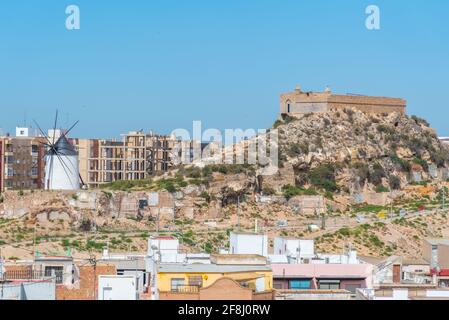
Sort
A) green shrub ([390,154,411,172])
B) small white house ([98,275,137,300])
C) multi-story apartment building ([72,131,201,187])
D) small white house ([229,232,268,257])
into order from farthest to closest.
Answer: multi-story apartment building ([72,131,201,187])
green shrub ([390,154,411,172])
small white house ([229,232,268,257])
small white house ([98,275,137,300])

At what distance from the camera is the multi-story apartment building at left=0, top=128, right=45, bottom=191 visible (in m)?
68.6

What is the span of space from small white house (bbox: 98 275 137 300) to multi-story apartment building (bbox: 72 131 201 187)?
5395 cm

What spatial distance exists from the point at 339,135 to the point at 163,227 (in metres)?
17.9

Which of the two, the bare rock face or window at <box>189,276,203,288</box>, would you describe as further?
the bare rock face

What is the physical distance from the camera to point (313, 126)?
6300 cm

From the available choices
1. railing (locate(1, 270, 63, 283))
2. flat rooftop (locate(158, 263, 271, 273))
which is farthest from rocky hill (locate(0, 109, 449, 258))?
flat rooftop (locate(158, 263, 271, 273))

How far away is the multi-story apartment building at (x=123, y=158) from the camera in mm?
76875

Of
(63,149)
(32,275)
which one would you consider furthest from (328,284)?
(63,149)

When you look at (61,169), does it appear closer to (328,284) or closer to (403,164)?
(403,164)

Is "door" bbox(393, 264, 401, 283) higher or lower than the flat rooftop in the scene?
lower

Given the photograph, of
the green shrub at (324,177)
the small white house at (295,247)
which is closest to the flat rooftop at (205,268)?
the small white house at (295,247)

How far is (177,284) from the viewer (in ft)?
71.9

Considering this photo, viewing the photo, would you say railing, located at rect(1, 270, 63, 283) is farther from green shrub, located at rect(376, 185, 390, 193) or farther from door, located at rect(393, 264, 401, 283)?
green shrub, located at rect(376, 185, 390, 193)

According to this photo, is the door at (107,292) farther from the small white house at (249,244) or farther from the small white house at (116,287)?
the small white house at (249,244)
